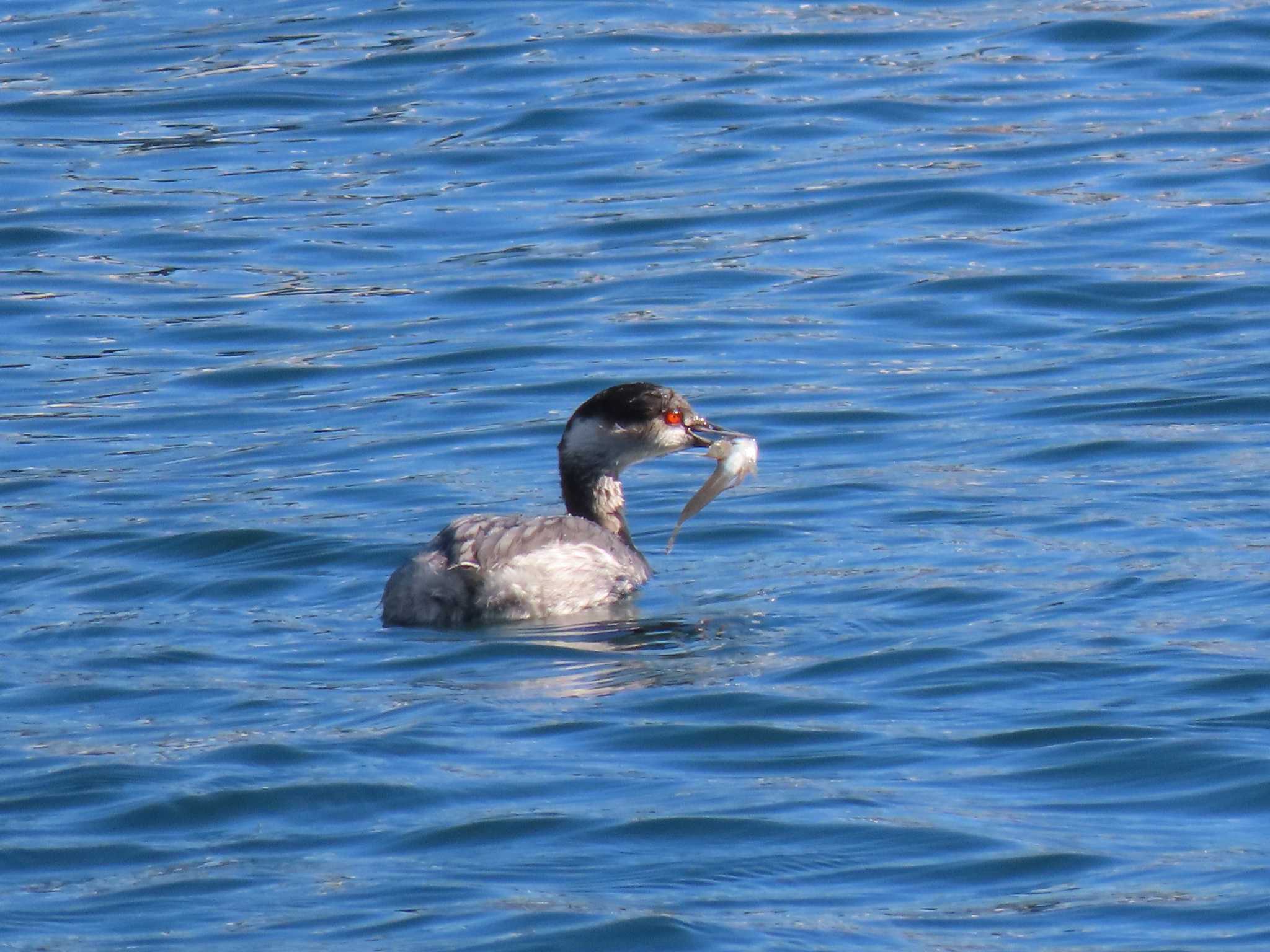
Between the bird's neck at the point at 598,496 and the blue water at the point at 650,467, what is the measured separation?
29cm

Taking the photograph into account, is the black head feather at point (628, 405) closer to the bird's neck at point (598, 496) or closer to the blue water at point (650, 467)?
the bird's neck at point (598, 496)

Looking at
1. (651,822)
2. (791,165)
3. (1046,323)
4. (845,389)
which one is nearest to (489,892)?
(651,822)

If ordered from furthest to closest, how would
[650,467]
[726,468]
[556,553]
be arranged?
[650,467] → [726,468] → [556,553]

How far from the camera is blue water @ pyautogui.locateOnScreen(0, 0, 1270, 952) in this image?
7219mm

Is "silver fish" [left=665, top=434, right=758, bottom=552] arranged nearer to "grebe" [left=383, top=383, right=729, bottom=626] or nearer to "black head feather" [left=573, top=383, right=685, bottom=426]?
"grebe" [left=383, top=383, right=729, bottom=626]

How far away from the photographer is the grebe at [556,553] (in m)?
9.84

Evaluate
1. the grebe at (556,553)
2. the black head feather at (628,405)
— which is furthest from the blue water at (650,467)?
the black head feather at (628,405)

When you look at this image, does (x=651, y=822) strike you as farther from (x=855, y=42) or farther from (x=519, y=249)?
(x=855, y=42)

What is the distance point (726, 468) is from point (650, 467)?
2169 millimetres

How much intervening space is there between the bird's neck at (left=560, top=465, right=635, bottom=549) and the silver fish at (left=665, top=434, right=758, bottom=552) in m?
0.33

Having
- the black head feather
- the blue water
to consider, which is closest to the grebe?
the black head feather

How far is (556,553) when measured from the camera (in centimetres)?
1013

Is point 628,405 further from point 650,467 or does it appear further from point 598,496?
point 650,467

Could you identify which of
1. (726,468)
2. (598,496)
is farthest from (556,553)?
(598,496)
